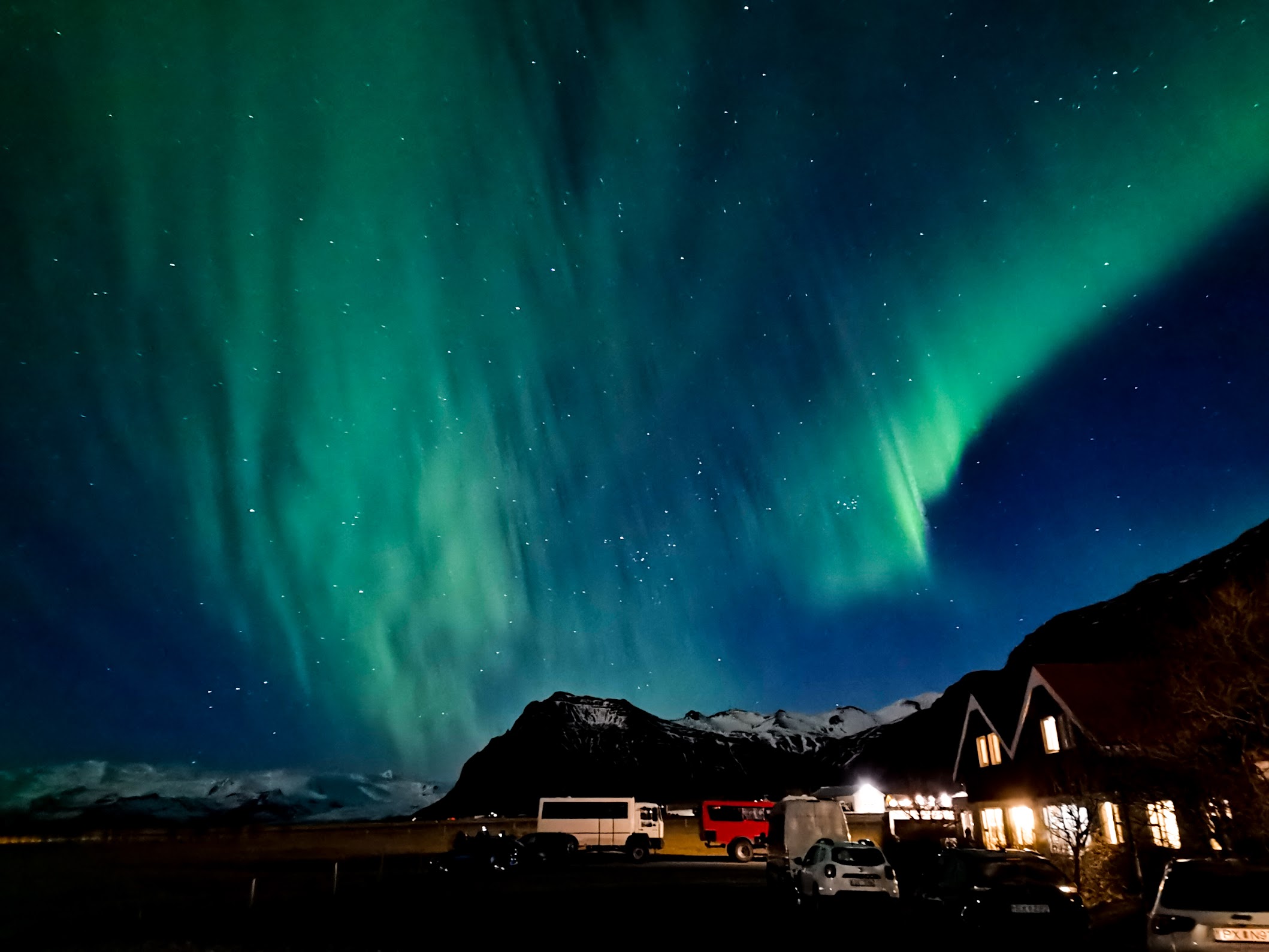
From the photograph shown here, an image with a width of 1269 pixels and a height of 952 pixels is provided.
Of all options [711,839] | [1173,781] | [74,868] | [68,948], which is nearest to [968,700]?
[711,839]

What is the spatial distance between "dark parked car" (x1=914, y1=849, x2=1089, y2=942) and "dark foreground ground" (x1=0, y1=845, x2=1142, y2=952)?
373mm

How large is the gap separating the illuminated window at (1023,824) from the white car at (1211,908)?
30590mm

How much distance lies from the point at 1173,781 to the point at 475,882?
2334 cm

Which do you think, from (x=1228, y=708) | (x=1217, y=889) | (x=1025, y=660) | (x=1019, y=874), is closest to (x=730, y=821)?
(x=1228, y=708)

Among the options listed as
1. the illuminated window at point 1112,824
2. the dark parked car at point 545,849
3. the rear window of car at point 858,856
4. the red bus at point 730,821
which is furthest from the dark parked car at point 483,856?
the illuminated window at point 1112,824

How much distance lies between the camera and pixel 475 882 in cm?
3011

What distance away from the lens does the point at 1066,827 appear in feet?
85.3

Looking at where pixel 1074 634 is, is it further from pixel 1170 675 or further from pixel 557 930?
pixel 557 930

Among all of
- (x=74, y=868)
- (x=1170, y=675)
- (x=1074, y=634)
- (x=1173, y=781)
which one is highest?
(x=1074, y=634)

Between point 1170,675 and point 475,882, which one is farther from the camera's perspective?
point 475,882

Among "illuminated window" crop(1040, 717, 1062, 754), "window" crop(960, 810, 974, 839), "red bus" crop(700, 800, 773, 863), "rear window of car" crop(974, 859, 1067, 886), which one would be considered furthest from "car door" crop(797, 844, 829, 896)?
"red bus" crop(700, 800, 773, 863)

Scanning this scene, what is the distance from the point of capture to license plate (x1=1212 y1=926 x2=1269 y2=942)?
29.9ft

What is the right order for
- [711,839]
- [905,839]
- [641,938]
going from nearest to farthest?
[641,938] → [905,839] → [711,839]

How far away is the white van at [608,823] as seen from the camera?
4783 centimetres
